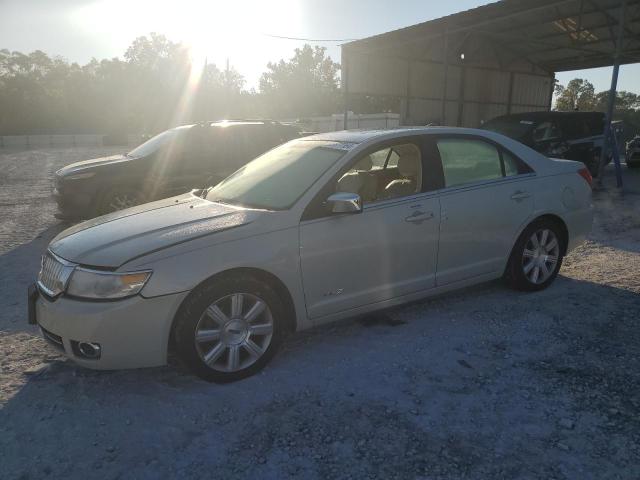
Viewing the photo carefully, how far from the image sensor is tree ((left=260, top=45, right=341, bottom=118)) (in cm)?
7288

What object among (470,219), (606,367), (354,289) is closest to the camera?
(606,367)

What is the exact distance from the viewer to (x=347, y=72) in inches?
730

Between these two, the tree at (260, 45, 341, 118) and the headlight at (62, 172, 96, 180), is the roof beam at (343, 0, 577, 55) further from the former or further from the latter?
the tree at (260, 45, 341, 118)

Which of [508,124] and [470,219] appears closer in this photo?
[470,219]

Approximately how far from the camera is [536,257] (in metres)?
4.67

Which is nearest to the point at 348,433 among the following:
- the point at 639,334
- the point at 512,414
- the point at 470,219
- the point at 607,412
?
the point at 512,414

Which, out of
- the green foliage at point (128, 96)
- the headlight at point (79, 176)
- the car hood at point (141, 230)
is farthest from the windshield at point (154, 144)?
the green foliage at point (128, 96)

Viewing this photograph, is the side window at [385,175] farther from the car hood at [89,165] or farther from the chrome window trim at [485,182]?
the car hood at [89,165]

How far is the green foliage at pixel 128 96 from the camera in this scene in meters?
48.8

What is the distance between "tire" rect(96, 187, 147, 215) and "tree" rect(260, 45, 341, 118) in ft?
215

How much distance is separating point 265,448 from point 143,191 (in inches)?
221

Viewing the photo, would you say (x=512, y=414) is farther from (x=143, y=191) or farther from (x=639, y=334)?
(x=143, y=191)

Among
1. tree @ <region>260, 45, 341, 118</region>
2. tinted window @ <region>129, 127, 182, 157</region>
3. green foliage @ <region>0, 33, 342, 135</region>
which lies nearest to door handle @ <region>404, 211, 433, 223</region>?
tinted window @ <region>129, 127, 182, 157</region>

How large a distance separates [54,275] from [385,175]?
2.94m
